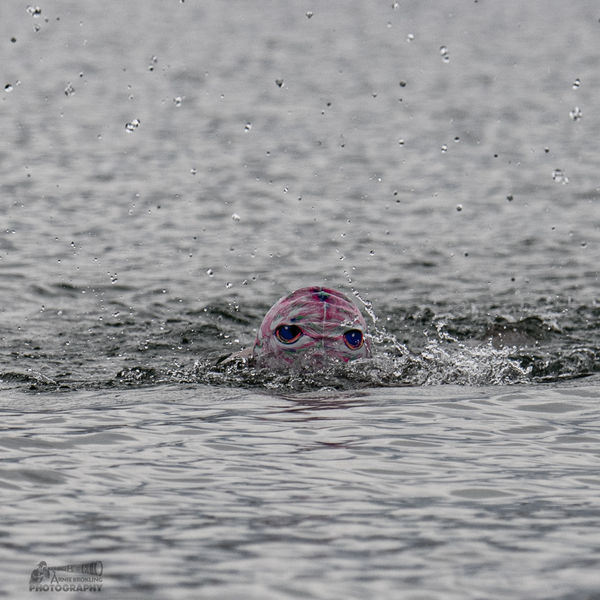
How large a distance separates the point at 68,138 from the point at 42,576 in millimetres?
20419

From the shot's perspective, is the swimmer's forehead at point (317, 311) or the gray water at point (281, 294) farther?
the swimmer's forehead at point (317, 311)

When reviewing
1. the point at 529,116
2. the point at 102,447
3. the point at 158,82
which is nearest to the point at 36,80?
the point at 158,82

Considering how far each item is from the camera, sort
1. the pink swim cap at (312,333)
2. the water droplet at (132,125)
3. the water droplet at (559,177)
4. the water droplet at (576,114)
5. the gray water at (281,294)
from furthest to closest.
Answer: the water droplet at (576,114) < the water droplet at (132,125) < the water droplet at (559,177) < the pink swim cap at (312,333) < the gray water at (281,294)

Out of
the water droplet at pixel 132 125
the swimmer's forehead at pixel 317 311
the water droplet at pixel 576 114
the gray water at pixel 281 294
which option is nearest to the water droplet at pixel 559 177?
the gray water at pixel 281 294

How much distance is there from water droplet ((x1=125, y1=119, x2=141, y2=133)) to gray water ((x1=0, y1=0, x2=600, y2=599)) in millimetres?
302

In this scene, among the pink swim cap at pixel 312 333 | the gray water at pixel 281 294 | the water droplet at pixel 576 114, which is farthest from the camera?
the water droplet at pixel 576 114

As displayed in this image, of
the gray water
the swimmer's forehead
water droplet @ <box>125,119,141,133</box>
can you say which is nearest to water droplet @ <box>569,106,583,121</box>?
the gray water

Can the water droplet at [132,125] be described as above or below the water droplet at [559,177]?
above

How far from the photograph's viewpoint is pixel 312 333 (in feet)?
36.7

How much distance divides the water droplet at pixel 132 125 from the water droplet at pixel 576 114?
9423 mm

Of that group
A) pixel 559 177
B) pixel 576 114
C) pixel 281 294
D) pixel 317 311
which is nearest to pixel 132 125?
pixel 559 177

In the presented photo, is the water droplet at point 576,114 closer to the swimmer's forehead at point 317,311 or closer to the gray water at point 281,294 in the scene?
the gray water at point 281,294

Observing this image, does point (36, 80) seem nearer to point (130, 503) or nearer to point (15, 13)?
point (15, 13)

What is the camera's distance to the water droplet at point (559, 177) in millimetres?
23019
